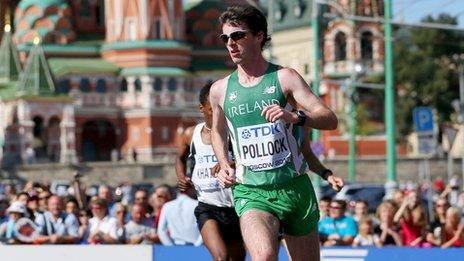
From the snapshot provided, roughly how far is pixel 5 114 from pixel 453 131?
79.0 meters

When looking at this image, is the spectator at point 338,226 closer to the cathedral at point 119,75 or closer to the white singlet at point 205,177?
the white singlet at point 205,177

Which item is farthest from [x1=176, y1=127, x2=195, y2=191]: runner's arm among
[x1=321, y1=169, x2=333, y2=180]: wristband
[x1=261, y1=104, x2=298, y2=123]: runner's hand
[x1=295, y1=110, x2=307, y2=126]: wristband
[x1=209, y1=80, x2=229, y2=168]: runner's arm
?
[x1=261, y1=104, x2=298, y2=123]: runner's hand

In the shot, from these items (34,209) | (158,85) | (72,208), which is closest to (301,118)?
(72,208)

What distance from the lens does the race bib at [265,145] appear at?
947cm

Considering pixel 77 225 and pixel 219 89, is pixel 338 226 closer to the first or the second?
pixel 77 225

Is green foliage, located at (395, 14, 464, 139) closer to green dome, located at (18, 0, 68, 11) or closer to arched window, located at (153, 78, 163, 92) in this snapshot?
arched window, located at (153, 78, 163, 92)

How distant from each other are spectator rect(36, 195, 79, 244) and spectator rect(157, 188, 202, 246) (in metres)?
1.78

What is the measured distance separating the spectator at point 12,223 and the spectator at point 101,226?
75 centimetres

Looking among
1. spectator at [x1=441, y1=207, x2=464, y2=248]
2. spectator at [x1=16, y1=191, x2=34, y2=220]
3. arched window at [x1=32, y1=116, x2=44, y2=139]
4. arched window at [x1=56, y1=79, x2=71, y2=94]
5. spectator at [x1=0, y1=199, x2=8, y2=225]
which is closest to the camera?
spectator at [x1=441, y1=207, x2=464, y2=248]

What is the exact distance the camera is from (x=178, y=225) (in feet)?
50.3

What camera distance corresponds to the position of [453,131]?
104ft

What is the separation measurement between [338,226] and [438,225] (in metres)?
2.54

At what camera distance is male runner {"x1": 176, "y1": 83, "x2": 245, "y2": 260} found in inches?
473

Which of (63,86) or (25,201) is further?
(63,86)
